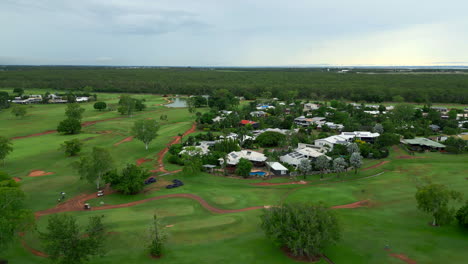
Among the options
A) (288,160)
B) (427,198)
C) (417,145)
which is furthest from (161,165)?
(417,145)

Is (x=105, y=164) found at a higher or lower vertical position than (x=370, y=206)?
higher

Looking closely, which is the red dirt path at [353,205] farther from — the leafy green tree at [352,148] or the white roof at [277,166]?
the leafy green tree at [352,148]

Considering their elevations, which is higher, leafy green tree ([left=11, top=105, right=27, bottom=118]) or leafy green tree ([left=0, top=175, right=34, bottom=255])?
leafy green tree ([left=11, top=105, right=27, bottom=118])

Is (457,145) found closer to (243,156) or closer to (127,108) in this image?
(243,156)

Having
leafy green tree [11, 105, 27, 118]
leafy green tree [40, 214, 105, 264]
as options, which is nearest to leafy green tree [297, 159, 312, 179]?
leafy green tree [40, 214, 105, 264]

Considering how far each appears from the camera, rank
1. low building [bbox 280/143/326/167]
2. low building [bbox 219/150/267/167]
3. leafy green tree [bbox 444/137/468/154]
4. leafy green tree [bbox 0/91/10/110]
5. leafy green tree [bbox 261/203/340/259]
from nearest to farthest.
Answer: leafy green tree [bbox 261/203/340/259] → low building [bbox 219/150/267/167] → low building [bbox 280/143/326/167] → leafy green tree [bbox 444/137/468/154] → leafy green tree [bbox 0/91/10/110]

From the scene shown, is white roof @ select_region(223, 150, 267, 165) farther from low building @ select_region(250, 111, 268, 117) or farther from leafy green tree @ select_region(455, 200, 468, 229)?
low building @ select_region(250, 111, 268, 117)

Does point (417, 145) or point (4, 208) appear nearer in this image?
point (4, 208)

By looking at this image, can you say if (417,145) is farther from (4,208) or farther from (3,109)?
(3,109)
